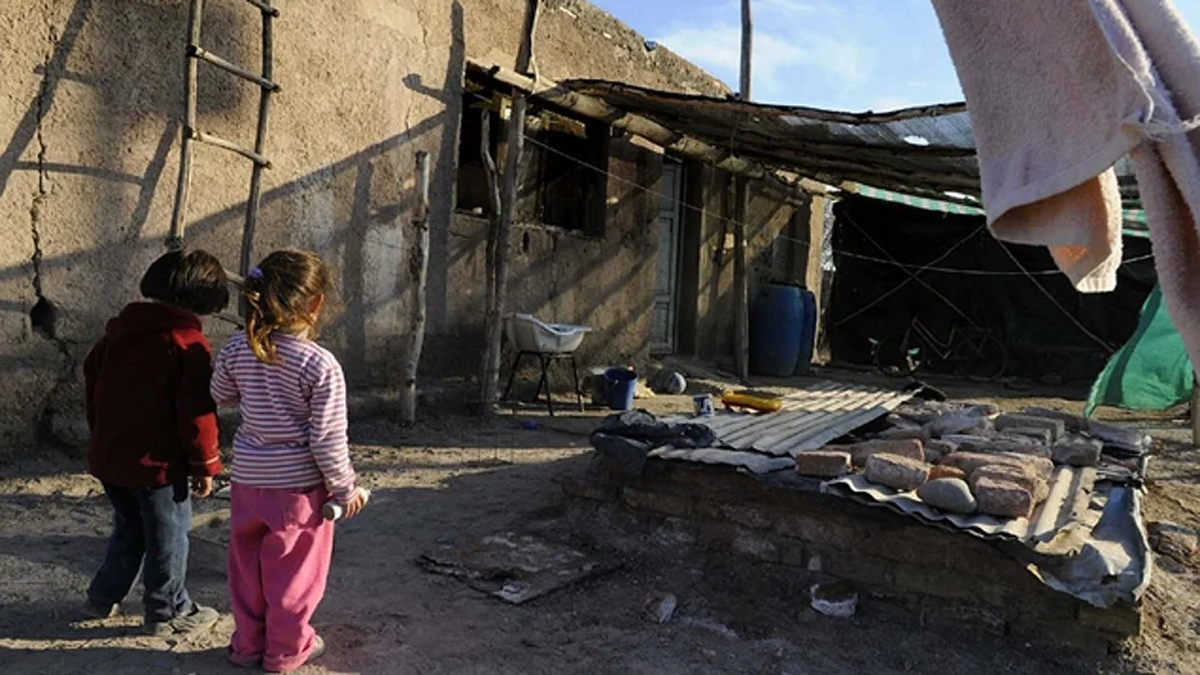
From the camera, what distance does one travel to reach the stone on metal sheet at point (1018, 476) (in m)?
3.24

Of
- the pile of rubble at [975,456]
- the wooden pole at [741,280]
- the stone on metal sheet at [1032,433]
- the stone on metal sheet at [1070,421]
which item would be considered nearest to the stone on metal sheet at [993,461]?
the pile of rubble at [975,456]

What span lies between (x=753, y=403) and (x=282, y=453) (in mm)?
3605

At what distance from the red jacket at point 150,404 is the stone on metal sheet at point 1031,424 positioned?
4.56 meters

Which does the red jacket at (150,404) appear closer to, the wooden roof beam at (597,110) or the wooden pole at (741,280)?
the wooden roof beam at (597,110)

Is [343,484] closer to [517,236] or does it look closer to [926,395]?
[517,236]

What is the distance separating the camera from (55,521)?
11.9ft

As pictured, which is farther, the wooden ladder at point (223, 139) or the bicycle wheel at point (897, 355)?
the bicycle wheel at point (897, 355)

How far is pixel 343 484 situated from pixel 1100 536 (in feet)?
9.47

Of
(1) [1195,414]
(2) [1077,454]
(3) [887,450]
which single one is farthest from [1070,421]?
(3) [887,450]

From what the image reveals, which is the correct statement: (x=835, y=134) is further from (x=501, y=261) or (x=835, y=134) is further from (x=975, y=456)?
(x=975, y=456)

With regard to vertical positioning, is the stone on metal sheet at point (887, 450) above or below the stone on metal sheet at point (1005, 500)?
above

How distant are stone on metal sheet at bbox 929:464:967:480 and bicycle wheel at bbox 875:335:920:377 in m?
10.1

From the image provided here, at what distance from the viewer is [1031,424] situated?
5184 mm

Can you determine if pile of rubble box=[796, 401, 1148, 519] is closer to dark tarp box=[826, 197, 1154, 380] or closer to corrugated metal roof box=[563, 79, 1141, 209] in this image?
corrugated metal roof box=[563, 79, 1141, 209]
